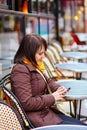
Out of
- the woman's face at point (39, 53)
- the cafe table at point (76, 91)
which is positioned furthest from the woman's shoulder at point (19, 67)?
the cafe table at point (76, 91)

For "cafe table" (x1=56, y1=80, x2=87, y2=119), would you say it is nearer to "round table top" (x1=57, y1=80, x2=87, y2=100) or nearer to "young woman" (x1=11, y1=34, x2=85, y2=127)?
"round table top" (x1=57, y1=80, x2=87, y2=100)

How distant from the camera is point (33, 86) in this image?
2.77 metres

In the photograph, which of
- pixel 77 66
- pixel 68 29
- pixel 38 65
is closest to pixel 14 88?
pixel 38 65

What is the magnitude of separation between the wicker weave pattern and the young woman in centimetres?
33

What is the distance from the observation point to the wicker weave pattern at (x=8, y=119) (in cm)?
226

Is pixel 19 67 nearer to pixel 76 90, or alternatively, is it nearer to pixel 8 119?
pixel 8 119

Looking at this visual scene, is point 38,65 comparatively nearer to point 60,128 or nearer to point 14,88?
point 14,88

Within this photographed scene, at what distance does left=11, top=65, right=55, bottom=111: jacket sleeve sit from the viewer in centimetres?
262

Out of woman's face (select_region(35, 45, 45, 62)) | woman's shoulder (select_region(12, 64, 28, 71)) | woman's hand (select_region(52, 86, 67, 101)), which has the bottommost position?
woman's hand (select_region(52, 86, 67, 101))

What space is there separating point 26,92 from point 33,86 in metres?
0.16

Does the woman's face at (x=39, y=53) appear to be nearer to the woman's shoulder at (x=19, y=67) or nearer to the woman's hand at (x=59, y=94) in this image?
the woman's shoulder at (x=19, y=67)

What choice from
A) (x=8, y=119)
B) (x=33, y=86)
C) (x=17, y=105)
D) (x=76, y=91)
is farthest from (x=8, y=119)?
(x=76, y=91)

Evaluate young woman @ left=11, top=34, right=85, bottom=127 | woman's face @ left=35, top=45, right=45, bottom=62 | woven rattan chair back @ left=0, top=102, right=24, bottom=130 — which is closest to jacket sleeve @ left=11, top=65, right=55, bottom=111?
young woman @ left=11, top=34, right=85, bottom=127

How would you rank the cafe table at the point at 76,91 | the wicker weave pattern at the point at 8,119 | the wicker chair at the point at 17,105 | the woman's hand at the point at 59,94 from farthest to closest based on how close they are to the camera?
the cafe table at the point at 76,91, the woman's hand at the point at 59,94, the wicker chair at the point at 17,105, the wicker weave pattern at the point at 8,119
